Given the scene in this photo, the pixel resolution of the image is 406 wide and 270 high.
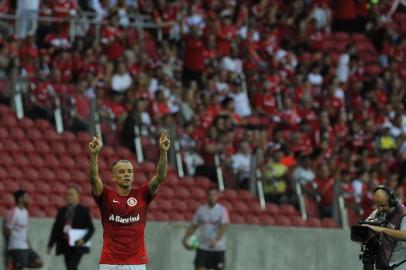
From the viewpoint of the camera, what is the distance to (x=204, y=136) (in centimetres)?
2422

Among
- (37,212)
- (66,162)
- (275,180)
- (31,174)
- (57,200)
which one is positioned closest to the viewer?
(37,212)

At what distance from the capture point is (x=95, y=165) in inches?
526

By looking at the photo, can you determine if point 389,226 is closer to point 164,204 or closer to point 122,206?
point 122,206

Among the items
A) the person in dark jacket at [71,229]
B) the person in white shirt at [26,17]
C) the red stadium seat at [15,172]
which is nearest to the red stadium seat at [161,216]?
the red stadium seat at [15,172]

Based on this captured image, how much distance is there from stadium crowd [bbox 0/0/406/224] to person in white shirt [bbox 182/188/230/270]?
110 inches

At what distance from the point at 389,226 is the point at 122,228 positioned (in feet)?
9.13

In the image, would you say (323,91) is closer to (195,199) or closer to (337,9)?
(337,9)

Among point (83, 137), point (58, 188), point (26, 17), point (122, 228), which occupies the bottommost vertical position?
point (122, 228)

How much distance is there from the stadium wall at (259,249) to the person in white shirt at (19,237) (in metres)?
1.68

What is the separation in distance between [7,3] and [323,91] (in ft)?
22.7

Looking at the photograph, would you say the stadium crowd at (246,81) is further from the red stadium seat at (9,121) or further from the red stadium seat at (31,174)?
the red stadium seat at (31,174)

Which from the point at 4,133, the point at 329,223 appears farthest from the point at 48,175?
the point at 329,223

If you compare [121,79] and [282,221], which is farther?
[121,79]

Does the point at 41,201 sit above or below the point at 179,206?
above
